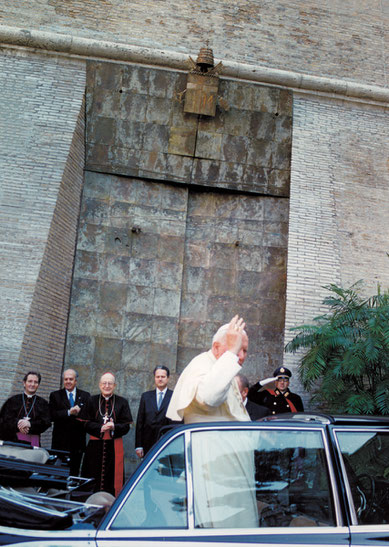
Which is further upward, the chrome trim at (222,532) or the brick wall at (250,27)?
the brick wall at (250,27)

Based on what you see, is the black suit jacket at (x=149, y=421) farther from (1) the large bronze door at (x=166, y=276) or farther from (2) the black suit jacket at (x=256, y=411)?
(1) the large bronze door at (x=166, y=276)

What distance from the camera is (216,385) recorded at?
322 centimetres

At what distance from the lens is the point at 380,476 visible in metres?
2.94

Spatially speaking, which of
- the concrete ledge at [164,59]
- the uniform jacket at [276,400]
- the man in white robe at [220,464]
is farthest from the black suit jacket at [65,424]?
the concrete ledge at [164,59]

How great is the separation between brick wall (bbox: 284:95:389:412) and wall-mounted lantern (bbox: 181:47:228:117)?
5.69 ft

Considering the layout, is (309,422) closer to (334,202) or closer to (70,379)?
(70,379)

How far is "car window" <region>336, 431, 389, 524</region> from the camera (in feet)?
9.21

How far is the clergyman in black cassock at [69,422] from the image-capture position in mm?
7974

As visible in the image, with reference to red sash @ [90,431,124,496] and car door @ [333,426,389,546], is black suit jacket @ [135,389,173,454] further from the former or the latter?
car door @ [333,426,389,546]

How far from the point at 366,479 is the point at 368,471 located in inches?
1.6

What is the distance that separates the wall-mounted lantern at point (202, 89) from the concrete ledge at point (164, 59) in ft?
1.22

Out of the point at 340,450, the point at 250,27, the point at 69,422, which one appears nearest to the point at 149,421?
the point at 69,422

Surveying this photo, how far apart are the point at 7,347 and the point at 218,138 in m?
5.61

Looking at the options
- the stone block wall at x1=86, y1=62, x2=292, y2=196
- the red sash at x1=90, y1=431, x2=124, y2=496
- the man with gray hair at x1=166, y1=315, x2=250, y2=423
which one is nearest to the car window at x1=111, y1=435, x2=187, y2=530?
the man with gray hair at x1=166, y1=315, x2=250, y2=423
